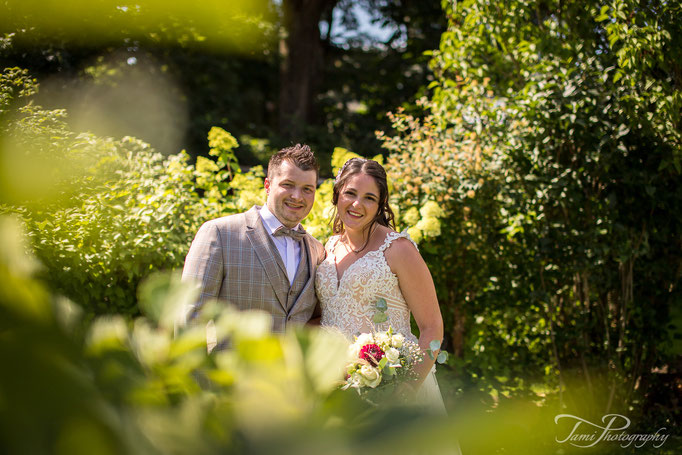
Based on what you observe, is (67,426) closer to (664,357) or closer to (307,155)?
(307,155)

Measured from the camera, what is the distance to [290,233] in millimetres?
2807

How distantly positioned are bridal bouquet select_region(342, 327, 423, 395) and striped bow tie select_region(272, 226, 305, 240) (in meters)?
0.88

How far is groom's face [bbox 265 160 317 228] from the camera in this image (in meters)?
2.75

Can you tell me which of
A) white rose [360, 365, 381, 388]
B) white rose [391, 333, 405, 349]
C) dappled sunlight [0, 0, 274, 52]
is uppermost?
dappled sunlight [0, 0, 274, 52]

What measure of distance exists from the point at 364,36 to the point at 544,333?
526 inches

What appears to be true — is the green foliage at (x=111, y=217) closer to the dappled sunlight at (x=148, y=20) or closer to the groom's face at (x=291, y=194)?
the groom's face at (x=291, y=194)

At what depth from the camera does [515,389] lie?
4.67 m

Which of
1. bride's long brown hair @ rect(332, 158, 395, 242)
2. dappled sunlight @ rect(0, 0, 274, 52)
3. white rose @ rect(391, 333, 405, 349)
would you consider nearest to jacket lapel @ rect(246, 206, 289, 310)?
bride's long brown hair @ rect(332, 158, 395, 242)

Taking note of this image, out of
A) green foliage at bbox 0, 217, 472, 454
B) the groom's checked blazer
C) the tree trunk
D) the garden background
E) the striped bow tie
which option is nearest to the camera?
green foliage at bbox 0, 217, 472, 454

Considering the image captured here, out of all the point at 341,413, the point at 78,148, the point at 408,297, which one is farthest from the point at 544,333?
the point at 341,413

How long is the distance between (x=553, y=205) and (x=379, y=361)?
324 cm

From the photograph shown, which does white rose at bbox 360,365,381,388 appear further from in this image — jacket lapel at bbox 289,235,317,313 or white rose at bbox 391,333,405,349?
jacket lapel at bbox 289,235,317,313

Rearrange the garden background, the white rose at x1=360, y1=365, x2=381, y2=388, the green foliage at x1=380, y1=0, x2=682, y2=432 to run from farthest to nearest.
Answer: the green foliage at x1=380, y1=0, x2=682, y2=432
the garden background
the white rose at x1=360, y1=365, x2=381, y2=388

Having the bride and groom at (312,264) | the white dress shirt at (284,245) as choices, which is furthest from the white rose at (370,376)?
the white dress shirt at (284,245)
